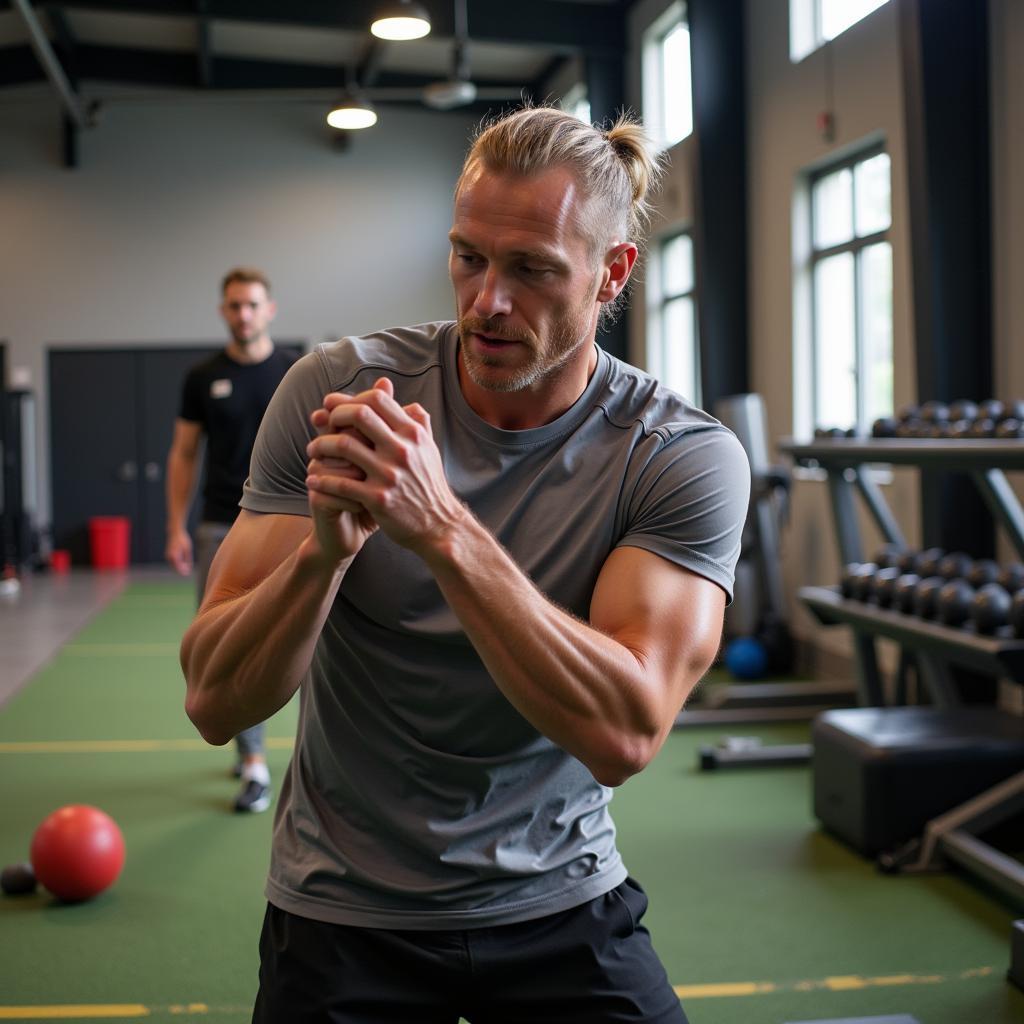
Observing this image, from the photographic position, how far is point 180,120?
1206cm

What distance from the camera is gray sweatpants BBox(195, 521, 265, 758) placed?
4.06 metres

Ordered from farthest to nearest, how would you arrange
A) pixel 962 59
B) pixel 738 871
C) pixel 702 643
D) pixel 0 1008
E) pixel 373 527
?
pixel 962 59 < pixel 738 871 < pixel 0 1008 < pixel 702 643 < pixel 373 527

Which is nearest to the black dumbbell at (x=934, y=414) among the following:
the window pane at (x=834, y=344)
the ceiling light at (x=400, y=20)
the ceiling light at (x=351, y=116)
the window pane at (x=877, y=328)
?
the window pane at (x=877, y=328)

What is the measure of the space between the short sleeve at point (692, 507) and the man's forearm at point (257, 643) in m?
0.36

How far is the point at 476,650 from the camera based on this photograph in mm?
1353

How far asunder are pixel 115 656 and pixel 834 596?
4.31 metres

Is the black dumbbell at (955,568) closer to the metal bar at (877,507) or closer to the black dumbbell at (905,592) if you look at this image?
the black dumbbell at (905,592)

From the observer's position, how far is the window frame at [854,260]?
6148mm

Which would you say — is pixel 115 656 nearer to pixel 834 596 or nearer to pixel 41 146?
pixel 834 596

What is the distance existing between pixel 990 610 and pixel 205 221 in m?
9.93

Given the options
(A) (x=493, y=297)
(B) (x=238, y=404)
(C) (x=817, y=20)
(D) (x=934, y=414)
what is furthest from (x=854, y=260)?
(A) (x=493, y=297)

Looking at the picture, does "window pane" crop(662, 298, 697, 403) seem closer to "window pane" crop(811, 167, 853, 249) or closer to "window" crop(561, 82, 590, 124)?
"window" crop(561, 82, 590, 124)

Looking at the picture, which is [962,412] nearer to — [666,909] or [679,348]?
[666,909]

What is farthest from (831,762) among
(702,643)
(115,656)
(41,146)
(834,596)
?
(41,146)
